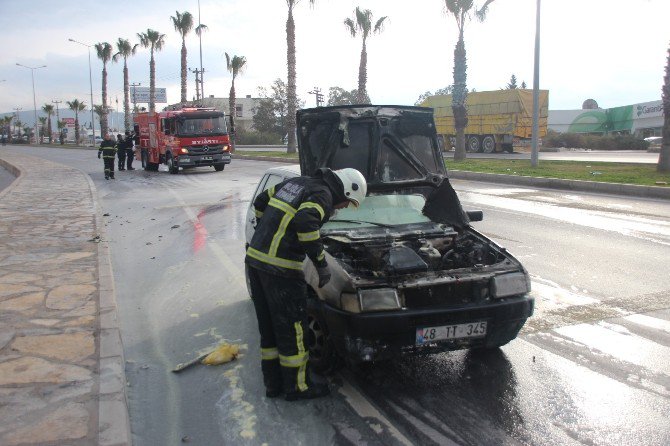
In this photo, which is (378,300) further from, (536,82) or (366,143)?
(536,82)

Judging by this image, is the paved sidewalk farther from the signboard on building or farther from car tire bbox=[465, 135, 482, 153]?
the signboard on building

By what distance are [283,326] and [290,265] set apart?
43cm

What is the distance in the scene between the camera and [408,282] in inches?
156

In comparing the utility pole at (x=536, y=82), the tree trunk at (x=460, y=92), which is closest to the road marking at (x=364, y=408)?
the utility pole at (x=536, y=82)

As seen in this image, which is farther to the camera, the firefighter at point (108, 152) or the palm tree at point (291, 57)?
the palm tree at point (291, 57)

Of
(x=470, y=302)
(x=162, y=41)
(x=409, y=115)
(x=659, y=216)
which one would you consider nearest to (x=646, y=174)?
(x=659, y=216)

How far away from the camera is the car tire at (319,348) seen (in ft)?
14.3

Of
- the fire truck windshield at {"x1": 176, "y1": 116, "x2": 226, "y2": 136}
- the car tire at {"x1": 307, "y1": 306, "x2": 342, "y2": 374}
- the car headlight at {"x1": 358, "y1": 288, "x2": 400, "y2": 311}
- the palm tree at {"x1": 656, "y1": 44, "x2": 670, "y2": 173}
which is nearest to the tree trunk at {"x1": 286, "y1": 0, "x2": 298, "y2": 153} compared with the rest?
the fire truck windshield at {"x1": 176, "y1": 116, "x2": 226, "y2": 136}

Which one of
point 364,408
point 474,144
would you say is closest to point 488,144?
point 474,144

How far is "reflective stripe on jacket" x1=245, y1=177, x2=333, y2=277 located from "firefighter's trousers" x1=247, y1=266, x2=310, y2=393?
0.32 ft

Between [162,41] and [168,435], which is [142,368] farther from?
[162,41]

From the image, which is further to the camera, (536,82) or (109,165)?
(109,165)

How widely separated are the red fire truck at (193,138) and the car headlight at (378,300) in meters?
21.6

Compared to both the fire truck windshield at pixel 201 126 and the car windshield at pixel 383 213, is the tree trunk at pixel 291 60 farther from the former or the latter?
the car windshield at pixel 383 213
